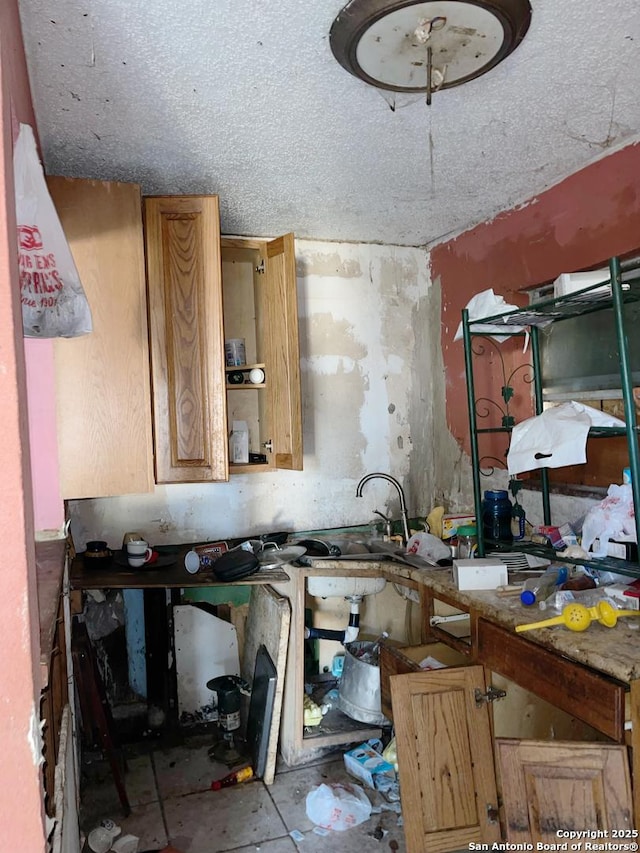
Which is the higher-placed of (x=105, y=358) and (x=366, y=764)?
(x=105, y=358)

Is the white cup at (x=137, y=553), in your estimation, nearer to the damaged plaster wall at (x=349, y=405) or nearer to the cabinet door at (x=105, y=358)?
the damaged plaster wall at (x=349, y=405)

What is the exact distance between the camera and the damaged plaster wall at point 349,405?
2809mm

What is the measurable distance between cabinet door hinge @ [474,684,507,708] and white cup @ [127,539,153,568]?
1.36 meters

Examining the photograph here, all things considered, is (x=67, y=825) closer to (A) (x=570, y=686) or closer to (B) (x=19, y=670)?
(B) (x=19, y=670)

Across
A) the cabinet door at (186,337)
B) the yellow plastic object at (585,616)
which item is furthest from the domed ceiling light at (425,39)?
the yellow plastic object at (585,616)

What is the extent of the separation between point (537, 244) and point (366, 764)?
206cm

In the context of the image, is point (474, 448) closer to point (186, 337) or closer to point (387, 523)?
point (387, 523)

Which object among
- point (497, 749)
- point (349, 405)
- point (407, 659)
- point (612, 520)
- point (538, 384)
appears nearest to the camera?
point (497, 749)

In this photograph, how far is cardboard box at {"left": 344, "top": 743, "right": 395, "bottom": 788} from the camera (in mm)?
2172

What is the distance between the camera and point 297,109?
5.42ft

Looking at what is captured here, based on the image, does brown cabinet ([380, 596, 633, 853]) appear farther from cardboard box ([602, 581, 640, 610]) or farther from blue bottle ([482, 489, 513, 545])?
blue bottle ([482, 489, 513, 545])

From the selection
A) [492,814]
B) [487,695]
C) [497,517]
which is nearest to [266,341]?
[497,517]

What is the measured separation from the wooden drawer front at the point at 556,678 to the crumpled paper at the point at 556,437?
0.50 meters

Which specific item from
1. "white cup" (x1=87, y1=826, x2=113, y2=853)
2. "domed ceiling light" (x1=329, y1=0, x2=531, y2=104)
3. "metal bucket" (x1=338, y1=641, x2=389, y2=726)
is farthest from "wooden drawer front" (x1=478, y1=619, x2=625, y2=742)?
"domed ceiling light" (x1=329, y1=0, x2=531, y2=104)
